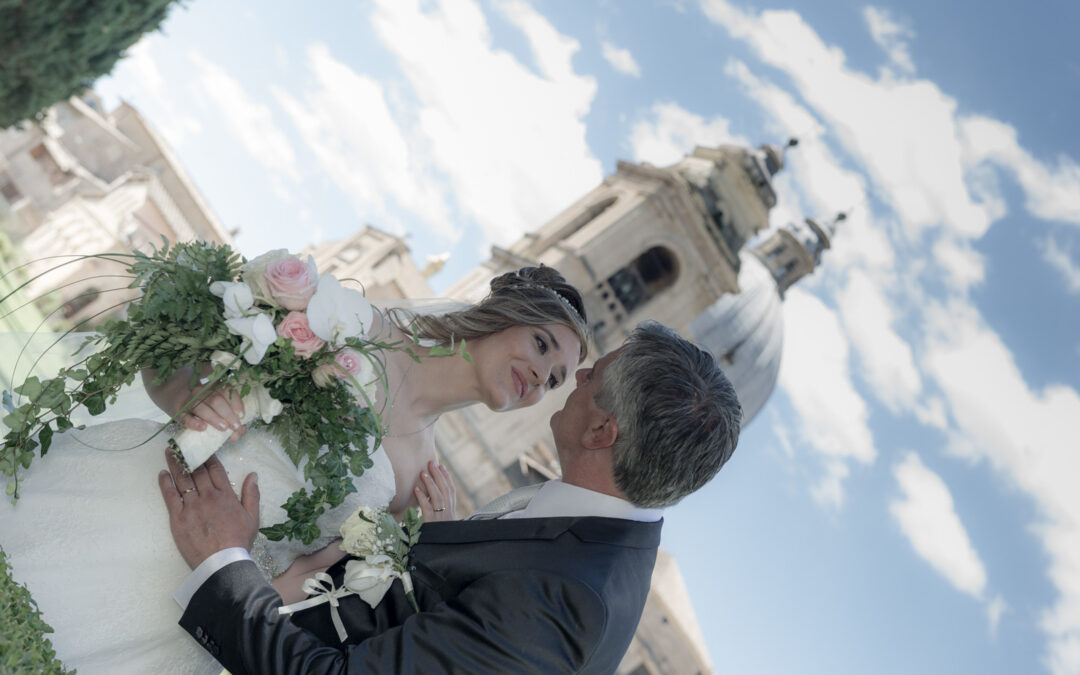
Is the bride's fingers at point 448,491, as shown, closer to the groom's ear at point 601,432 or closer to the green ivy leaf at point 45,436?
the groom's ear at point 601,432

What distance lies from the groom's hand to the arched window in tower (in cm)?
2142

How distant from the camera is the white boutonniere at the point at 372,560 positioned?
10.1 ft

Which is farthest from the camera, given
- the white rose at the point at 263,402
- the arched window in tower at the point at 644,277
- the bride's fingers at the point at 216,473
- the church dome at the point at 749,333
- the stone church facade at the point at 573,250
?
the church dome at the point at 749,333

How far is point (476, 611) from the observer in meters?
2.83

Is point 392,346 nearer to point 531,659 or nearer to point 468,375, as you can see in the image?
point 468,375

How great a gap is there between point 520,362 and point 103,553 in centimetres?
181

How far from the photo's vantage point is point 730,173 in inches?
1084

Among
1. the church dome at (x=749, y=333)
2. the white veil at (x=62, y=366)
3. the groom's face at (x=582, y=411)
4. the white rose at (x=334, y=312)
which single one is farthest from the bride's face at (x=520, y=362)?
the church dome at (x=749, y=333)

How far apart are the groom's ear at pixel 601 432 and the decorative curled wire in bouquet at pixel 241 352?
771mm

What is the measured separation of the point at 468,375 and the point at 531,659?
1.58 meters

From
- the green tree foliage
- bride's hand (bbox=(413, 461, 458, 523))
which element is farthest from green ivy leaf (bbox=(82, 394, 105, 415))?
the green tree foliage

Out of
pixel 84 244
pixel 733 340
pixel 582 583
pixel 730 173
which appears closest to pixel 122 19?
pixel 84 244

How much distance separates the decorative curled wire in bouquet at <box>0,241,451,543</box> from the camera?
2998mm

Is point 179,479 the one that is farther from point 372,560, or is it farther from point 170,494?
point 372,560
